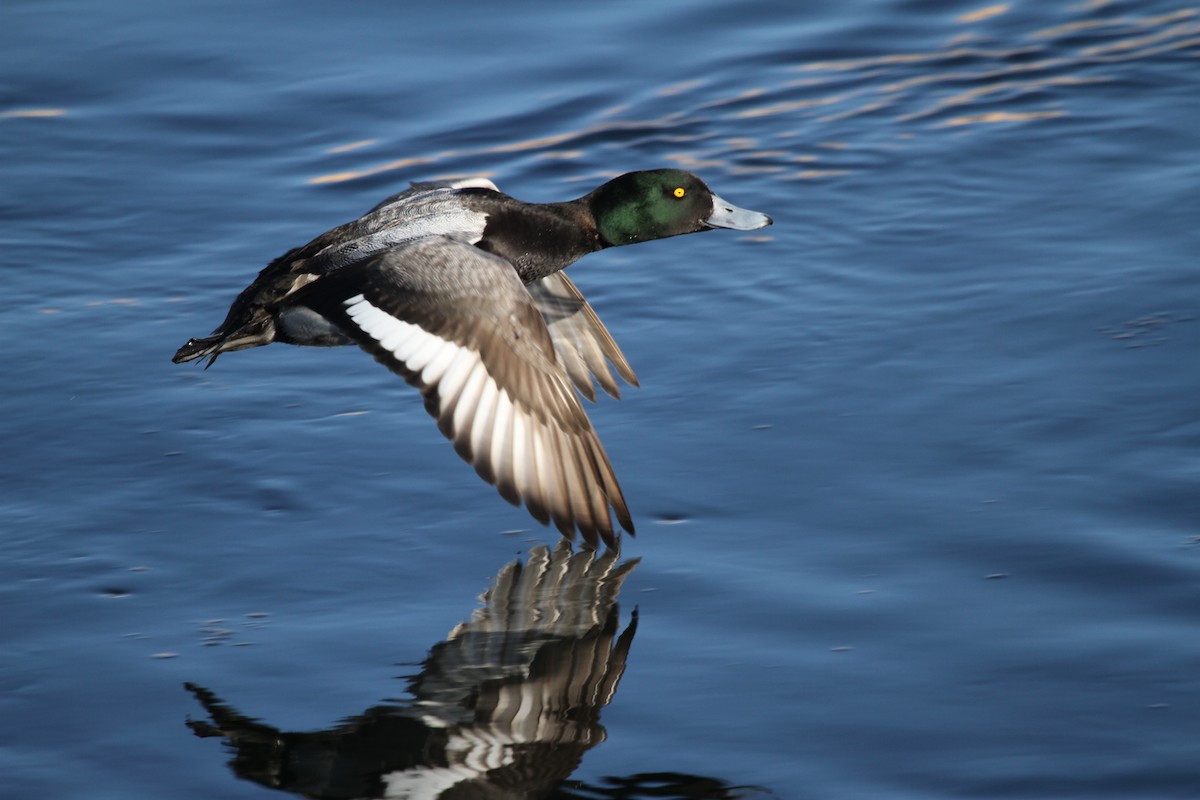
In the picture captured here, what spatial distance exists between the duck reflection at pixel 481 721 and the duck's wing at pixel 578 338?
4.56 feet

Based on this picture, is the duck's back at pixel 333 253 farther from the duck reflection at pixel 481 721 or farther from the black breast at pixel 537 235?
the duck reflection at pixel 481 721

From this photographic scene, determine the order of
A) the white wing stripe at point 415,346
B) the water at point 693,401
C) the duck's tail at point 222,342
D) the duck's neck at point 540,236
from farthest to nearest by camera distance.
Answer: the duck's neck at point 540,236, the duck's tail at point 222,342, the white wing stripe at point 415,346, the water at point 693,401

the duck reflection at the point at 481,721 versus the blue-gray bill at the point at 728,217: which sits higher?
the blue-gray bill at the point at 728,217

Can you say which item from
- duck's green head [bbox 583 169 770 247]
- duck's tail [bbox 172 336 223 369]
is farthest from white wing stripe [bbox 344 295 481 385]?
duck's green head [bbox 583 169 770 247]

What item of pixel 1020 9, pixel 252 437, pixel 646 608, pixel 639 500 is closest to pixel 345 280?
pixel 252 437

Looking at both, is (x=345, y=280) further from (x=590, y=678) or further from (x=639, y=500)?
(x=590, y=678)

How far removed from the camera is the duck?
15.3 ft

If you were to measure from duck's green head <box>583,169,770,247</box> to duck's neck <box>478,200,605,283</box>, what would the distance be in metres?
0.08

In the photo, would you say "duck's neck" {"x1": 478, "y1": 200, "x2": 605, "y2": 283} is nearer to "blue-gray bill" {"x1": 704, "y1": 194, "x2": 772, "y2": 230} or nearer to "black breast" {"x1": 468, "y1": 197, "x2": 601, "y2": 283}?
"black breast" {"x1": 468, "y1": 197, "x2": 601, "y2": 283}

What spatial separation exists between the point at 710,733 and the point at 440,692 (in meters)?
0.71

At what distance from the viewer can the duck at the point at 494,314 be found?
15.3ft

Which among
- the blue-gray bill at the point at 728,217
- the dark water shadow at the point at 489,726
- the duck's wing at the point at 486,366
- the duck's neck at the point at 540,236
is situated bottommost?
the dark water shadow at the point at 489,726

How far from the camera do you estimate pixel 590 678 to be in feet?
13.9

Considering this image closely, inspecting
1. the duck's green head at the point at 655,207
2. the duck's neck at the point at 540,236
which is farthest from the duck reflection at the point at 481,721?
the duck's green head at the point at 655,207
